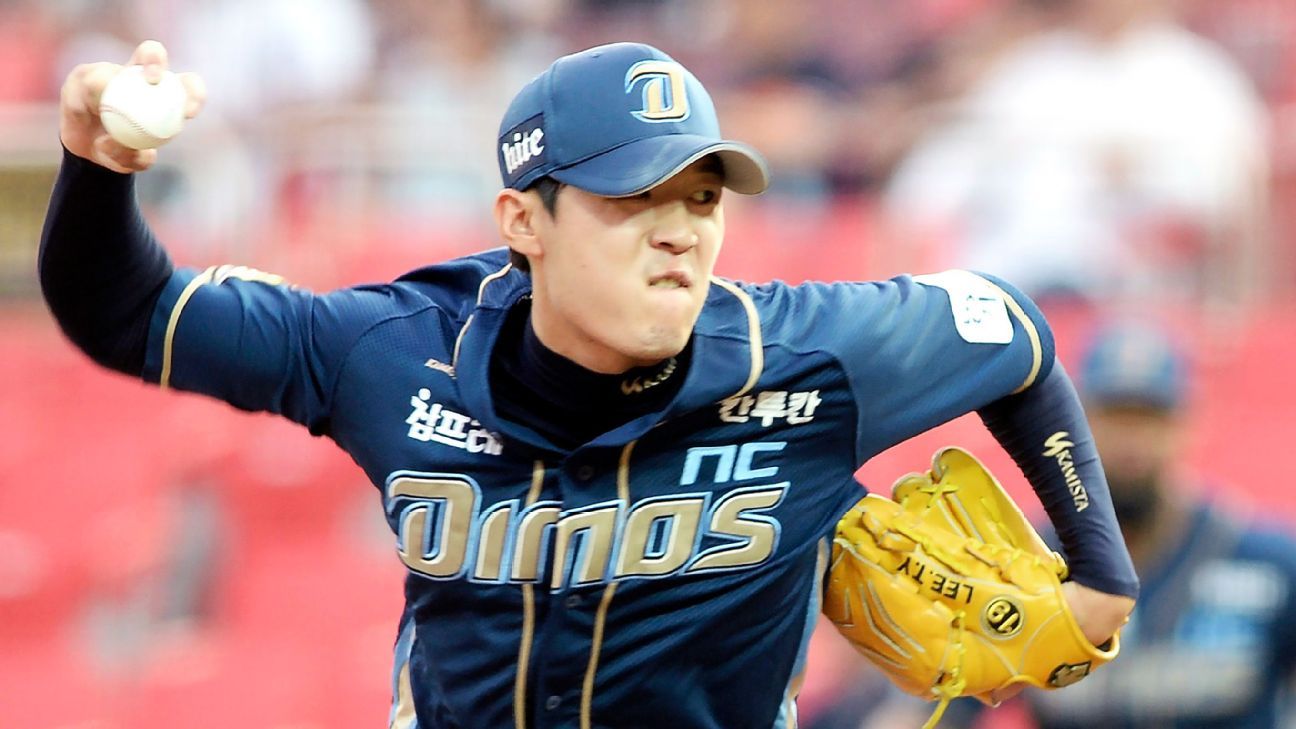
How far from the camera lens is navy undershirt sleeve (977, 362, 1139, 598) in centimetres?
311

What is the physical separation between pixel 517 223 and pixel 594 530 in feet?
1.53

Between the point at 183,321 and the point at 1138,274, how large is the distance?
5.18 meters

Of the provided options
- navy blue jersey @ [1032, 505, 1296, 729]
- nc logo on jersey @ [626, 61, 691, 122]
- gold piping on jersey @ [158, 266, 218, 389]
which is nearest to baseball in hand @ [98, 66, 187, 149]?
gold piping on jersey @ [158, 266, 218, 389]

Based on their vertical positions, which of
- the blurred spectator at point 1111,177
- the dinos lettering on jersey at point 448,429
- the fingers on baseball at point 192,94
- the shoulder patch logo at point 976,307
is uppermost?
the fingers on baseball at point 192,94

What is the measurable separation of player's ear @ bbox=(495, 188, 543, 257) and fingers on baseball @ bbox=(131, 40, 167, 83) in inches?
20.9

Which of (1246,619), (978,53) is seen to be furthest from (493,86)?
(1246,619)

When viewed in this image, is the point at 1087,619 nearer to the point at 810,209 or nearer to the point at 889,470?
the point at 889,470

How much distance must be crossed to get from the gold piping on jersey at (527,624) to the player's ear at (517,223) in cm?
32

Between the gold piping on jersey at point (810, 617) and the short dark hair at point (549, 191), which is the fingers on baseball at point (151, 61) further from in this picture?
the gold piping on jersey at point (810, 617)

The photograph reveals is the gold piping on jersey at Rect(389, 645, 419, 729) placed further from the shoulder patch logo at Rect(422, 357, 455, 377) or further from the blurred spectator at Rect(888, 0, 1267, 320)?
the blurred spectator at Rect(888, 0, 1267, 320)

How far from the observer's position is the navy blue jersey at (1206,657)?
4.76 meters

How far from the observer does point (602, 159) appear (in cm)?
279

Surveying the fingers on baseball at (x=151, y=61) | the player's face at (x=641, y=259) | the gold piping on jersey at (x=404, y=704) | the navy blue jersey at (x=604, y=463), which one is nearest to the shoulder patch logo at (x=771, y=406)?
the navy blue jersey at (x=604, y=463)

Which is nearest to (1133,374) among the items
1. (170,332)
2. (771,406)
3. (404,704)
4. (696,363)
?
(771,406)
